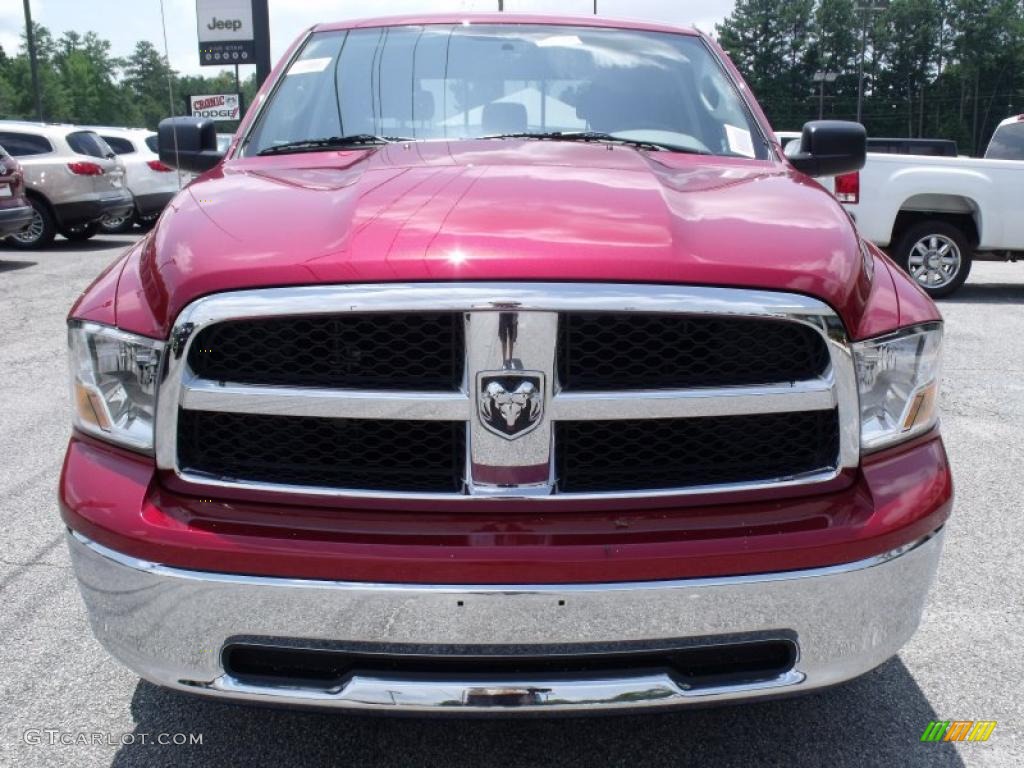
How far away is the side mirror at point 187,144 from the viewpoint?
3.76m

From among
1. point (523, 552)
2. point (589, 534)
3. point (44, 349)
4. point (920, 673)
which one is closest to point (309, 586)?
point (523, 552)

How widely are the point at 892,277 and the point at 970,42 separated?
101353mm

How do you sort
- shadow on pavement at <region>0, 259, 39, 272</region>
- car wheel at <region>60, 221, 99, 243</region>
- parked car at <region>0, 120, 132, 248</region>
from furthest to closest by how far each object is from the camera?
car wheel at <region>60, 221, 99, 243</region>, parked car at <region>0, 120, 132, 248</region>, shadow on pavement at <region>0, 259, 39, 272</region>

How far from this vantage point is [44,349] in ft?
25.0

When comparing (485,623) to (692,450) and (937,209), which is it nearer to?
(692,450)

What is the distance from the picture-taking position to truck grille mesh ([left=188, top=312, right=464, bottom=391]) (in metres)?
2.05

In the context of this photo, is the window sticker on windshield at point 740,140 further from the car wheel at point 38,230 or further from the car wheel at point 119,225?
the car wheel at point 119,225

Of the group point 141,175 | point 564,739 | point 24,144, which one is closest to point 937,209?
point 564,739

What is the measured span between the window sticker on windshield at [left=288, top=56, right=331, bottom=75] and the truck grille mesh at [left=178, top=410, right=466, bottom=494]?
191 centimetres

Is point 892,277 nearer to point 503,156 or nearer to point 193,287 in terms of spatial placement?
point 503,156

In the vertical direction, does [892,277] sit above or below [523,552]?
above

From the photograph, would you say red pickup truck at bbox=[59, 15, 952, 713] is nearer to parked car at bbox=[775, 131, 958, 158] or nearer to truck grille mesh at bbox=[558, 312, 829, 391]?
truck grille mesh at bbox=[558, 312, 829, 391]

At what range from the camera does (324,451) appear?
2152 mm

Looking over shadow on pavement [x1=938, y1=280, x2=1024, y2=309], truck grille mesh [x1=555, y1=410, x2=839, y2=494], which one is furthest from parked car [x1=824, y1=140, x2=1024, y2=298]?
truck grille mesh [x1=555, y1=410, x2=839, y2=494]
